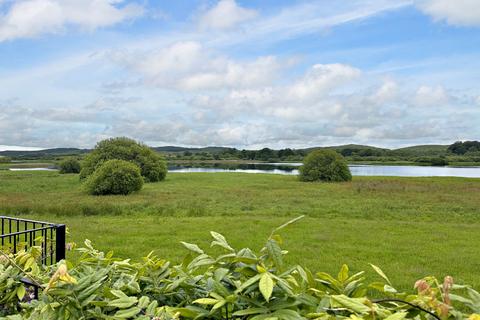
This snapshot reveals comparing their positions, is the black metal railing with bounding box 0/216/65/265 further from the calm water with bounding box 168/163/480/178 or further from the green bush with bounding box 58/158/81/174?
the green bush with bounding box 58/158/81/174

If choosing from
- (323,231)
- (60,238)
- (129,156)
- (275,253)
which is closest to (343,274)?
(275,253)

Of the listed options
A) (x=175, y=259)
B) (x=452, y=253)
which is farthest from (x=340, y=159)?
(x=175, y=259)

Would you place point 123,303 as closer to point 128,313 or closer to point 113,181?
point 128,313

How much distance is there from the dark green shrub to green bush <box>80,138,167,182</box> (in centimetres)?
2055

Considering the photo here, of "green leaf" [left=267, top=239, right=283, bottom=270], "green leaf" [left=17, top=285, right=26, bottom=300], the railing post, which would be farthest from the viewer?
the railing post

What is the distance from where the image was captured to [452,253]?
34.5ft

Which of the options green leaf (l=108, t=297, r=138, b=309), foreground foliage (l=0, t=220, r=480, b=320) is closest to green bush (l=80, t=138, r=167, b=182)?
foreground foliage (l=0, t=220, r=480, b=320)

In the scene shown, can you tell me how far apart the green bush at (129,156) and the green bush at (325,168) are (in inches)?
682

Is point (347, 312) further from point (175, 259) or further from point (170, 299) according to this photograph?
point (175, 259)

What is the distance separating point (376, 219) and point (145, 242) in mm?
10559

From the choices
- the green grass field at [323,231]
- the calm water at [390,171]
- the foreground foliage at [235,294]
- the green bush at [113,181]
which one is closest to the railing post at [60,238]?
the foreground foliage at [235,294]

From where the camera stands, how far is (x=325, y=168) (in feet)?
149

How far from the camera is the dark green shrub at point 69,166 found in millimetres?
60737

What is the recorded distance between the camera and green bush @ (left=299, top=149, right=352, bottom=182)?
45.3 m
